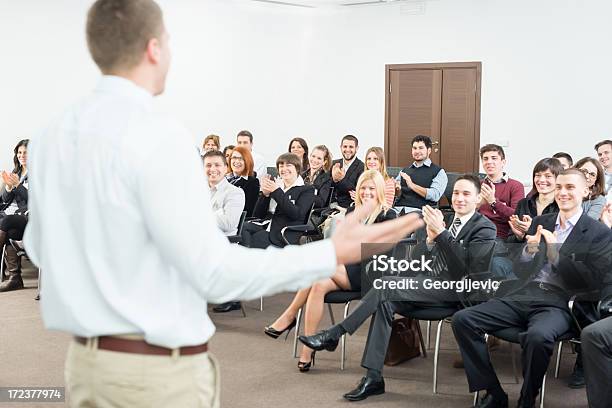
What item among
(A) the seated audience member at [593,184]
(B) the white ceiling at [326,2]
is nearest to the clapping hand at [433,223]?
(A) the seated audience member at [593,184]

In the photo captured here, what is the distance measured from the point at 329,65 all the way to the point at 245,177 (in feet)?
14.0

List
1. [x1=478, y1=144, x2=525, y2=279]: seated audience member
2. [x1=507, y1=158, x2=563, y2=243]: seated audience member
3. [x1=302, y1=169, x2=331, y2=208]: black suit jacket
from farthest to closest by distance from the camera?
[x1=302, y1=169, x2=331, y2=208]: black suit jacket
[x1=478, y1=144, x2=525, y2=279]: seated audience member
[x1=507, y1=158, x2=563, y2=243]: seated audience member

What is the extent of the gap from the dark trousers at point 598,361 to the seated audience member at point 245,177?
408 cm

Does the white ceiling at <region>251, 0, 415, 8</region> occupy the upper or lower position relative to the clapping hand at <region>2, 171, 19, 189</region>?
upper

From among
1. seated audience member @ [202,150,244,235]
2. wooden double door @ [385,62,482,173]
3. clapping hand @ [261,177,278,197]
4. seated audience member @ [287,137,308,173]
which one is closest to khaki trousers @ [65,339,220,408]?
seated audience member @ [202,150,244,235]

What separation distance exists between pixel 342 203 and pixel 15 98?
3983 mm

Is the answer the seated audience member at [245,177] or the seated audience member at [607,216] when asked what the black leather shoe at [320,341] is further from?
the seated audience member at [245,177]

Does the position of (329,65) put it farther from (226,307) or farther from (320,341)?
(320,341)

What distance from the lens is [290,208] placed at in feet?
20.8

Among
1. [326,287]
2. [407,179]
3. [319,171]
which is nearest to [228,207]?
[326,287]

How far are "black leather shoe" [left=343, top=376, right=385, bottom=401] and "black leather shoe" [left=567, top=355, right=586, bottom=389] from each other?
3.42ft

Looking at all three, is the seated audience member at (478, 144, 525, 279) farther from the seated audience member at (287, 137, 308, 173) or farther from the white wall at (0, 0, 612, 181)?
the white wall at (0, 0, 612, 181)

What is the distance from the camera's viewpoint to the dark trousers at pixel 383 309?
13.8 ft

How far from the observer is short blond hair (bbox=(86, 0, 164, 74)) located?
4.46 feet
